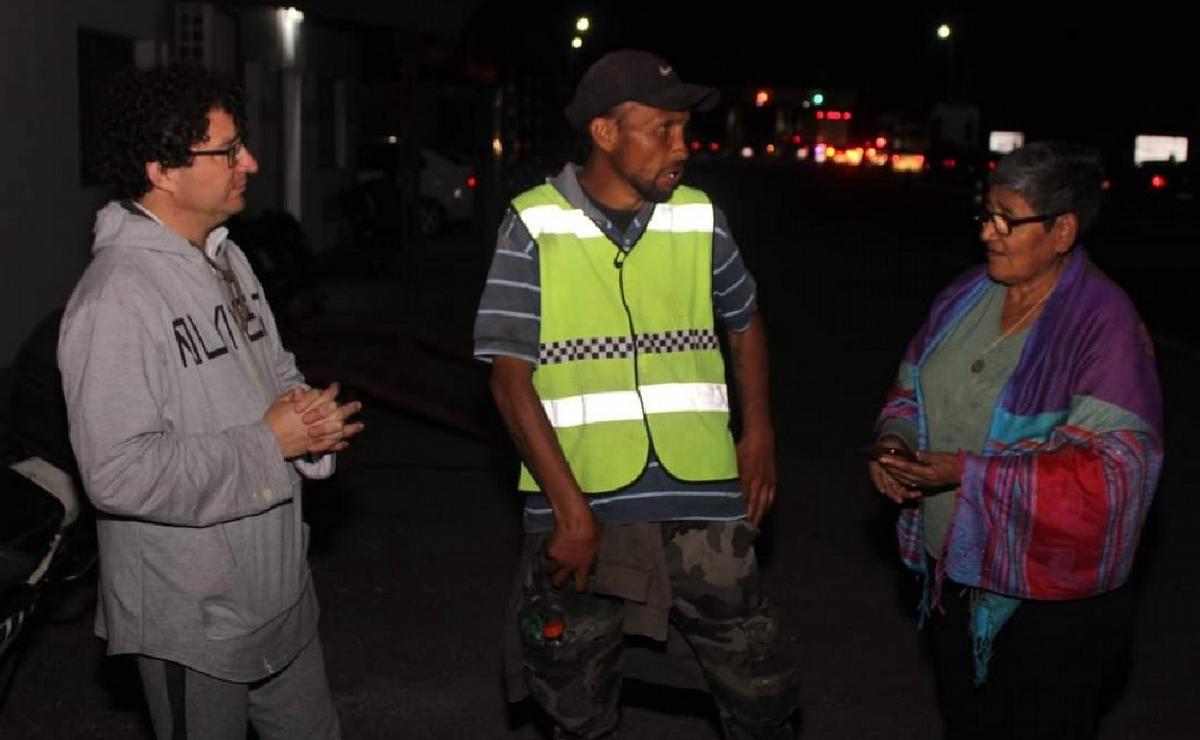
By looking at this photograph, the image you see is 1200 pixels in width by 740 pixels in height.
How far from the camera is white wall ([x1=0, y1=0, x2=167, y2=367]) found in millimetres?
11953

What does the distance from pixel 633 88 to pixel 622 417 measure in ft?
2.65

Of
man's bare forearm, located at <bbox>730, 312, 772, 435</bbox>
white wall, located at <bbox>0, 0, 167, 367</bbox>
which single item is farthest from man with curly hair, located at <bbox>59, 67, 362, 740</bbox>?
white wall, located at <bbox>0, 0, 167, 367</bbox>

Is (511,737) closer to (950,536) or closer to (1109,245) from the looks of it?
(950,536)

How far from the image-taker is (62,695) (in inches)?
233

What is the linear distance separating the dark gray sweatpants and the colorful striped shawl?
1.54m

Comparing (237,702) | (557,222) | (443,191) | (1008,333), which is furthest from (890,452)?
(443,191)

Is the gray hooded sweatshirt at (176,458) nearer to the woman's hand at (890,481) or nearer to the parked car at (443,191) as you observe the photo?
the woman's hand at (890,481)

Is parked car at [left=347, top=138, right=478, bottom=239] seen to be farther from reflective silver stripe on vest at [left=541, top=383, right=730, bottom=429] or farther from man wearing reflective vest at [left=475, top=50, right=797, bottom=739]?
reflective silver stripe on vest at [left=541, top=383, right=730, bottom=429]

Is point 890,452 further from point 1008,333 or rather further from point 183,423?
point 183,423

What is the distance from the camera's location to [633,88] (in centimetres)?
400

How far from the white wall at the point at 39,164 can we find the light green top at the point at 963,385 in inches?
364

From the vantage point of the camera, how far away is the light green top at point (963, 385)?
388cm

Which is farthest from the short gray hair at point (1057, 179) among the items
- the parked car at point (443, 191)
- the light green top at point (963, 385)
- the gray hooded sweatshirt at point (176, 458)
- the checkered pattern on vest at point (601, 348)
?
the parked car at point (443, 191)

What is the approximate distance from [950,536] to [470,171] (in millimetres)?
25552
